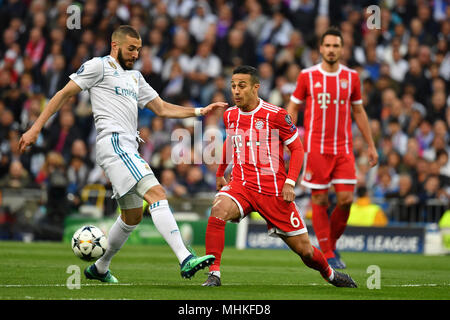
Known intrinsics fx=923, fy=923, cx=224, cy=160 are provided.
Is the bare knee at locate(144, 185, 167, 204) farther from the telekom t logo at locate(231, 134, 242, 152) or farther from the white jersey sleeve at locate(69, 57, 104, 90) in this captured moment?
the white jersey sleeve at locate(69, 57, 104, 90)

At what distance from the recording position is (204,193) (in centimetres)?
1945

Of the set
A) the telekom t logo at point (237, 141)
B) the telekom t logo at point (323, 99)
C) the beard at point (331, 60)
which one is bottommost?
the telekom t logo at point (237, 141)

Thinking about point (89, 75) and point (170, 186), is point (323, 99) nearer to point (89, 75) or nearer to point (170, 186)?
point (89, 75)

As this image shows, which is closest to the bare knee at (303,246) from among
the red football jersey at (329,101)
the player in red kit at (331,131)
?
the player in red kit at (331,131)

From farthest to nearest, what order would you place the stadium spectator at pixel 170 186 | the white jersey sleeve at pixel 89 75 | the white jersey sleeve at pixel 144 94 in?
the stadium spectator at pixel 170 186
the white jersey sleeve at pixel 144 94
the white jersey sleeve at pixel 89 75

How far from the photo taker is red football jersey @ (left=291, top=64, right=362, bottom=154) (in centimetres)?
1189

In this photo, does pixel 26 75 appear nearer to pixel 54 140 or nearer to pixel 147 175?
pixel 54 140

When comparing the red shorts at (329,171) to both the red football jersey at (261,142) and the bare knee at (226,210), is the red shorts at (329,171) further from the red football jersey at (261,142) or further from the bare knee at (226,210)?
the bare knee at (226,210)

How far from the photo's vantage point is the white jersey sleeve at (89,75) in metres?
8.80

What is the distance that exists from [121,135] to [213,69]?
12.7m

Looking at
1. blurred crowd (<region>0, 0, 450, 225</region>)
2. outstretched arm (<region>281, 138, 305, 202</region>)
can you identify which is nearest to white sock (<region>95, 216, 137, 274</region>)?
outstretched arm (<region>281, 138, 305, 202</region>)

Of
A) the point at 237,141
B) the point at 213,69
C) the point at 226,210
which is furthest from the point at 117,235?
the point at 213,69

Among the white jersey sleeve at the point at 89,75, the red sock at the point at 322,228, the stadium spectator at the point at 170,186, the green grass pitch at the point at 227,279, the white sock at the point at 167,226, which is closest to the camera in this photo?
the green grass pitch at the point at 227,279

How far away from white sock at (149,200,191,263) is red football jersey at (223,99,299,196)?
0.85 m
